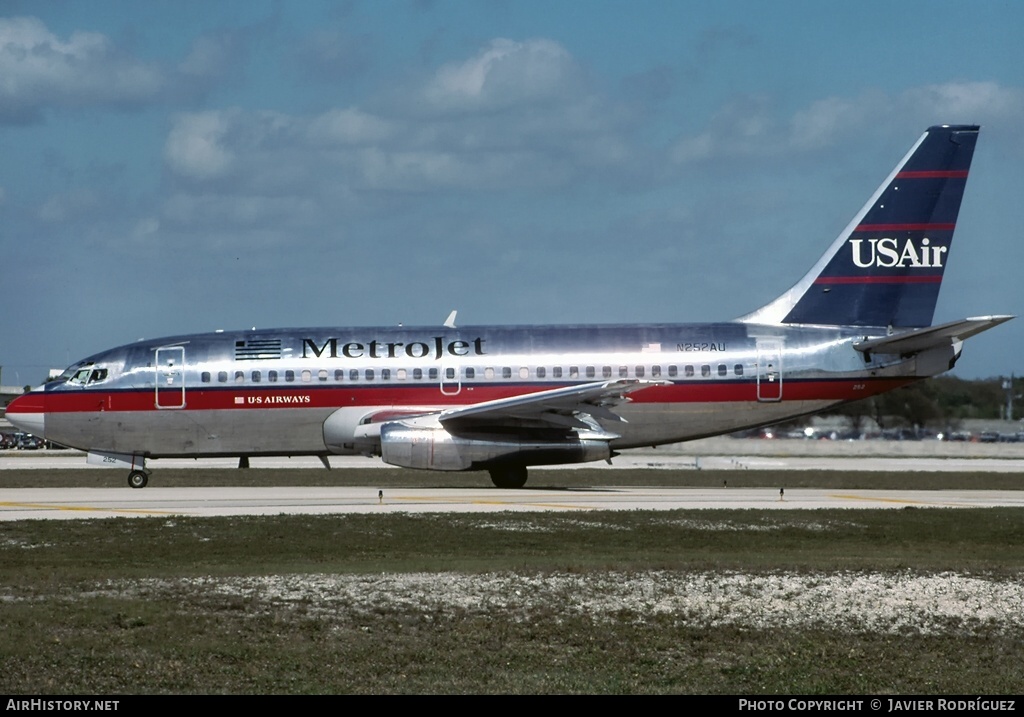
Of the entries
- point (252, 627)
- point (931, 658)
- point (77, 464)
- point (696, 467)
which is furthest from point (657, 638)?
point (77, 464)

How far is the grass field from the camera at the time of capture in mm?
11547

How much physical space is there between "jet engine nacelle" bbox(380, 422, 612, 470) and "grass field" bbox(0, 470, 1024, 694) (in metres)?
11.4

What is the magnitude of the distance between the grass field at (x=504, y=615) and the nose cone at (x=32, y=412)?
50.6 ft

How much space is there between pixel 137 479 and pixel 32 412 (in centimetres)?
343

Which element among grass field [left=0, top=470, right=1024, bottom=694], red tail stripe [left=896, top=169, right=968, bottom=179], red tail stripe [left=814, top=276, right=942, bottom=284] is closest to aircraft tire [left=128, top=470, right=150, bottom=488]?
grass field [left=0, top=470, right=1024, bottom=694]

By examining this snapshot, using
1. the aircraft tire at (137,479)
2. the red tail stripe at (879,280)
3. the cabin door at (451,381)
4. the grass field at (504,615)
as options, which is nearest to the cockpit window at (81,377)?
the aircraft tire at (137,479)

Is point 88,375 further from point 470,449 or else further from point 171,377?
point 470,449

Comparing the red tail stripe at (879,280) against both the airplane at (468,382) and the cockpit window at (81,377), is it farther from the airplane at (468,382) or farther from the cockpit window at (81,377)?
the cockpit window at (81,377)

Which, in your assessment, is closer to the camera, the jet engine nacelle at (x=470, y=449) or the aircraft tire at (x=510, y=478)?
the jet engine nacelle at (x=470, y=449)

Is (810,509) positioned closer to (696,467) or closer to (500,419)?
(500,419)

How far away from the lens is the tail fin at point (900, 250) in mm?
37344

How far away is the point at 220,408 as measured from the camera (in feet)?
119

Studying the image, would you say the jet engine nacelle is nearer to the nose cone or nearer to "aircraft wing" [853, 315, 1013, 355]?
"aircraft wing" [853, 315, 1013, 355]

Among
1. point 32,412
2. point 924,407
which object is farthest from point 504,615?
point 924,407
